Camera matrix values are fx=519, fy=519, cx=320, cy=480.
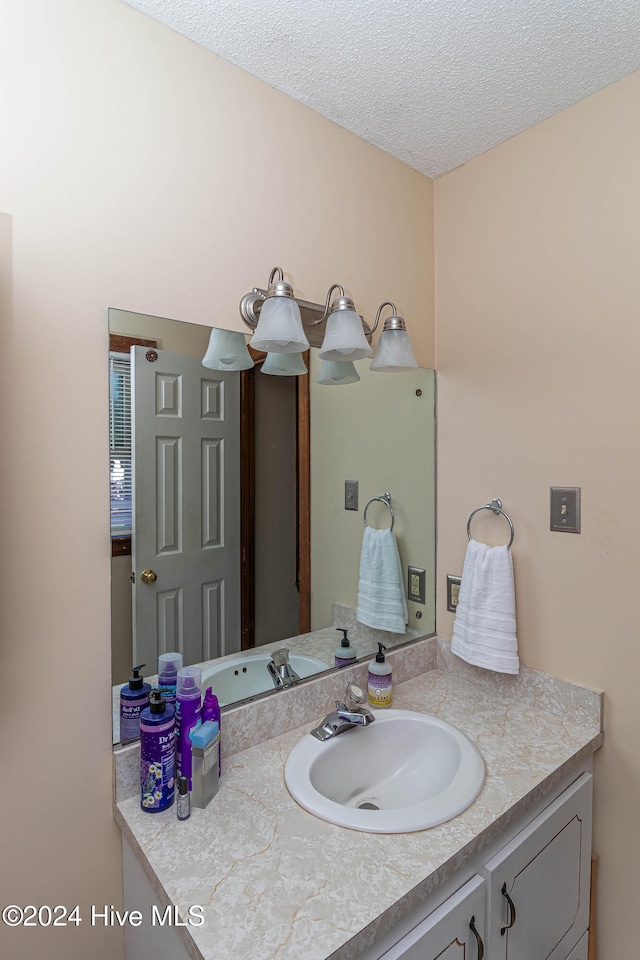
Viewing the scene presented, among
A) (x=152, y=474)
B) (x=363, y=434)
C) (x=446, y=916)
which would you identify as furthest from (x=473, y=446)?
(x=446, y=916)

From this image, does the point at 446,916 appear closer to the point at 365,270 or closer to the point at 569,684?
the point at 569,684

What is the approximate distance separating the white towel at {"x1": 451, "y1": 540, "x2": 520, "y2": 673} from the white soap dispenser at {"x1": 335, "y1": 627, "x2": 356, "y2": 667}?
0.30 meters

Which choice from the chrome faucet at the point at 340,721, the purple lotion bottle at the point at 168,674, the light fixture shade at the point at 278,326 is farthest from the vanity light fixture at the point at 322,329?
the chrome faucet at the point at 340,721

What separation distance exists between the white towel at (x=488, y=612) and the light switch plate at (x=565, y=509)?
0.50 ft

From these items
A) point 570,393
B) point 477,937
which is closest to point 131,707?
point 477,937

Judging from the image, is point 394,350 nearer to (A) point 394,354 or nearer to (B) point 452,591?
(A) point 394,354

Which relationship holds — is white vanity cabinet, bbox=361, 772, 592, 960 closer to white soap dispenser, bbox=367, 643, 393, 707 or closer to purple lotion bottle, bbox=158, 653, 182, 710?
white soap dispenser, bbox=367, 643, 393, 707

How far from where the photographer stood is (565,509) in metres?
1.35

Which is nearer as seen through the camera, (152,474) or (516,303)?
(152,474)

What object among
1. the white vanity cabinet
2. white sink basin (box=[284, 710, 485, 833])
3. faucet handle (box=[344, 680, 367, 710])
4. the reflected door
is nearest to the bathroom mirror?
the reflected door

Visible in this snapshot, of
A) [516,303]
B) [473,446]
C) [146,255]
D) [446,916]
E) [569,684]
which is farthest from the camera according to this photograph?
[473,446]

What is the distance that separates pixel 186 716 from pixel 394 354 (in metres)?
0.97

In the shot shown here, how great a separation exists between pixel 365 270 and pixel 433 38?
1.71 ft

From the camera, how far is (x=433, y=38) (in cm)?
113
